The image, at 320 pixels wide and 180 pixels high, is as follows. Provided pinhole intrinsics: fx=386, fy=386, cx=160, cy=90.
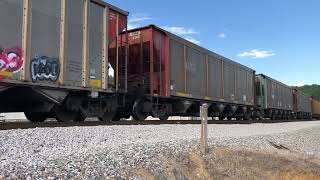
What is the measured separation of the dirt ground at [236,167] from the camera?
6.25 metres

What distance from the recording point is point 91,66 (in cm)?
1199

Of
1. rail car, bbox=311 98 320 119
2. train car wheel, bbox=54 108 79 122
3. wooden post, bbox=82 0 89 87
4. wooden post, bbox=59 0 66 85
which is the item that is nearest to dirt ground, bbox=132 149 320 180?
wooden post, bbox=59 0 66 85

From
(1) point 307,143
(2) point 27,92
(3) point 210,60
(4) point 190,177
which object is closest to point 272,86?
(3) point 210,60

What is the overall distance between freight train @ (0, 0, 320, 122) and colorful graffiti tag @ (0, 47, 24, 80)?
0.08 ft

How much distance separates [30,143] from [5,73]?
122 inches

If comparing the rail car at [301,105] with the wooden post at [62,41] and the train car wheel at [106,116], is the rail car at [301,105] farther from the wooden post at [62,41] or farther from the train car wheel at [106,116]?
the wooden post at [62,41]

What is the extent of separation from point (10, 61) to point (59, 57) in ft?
5.26

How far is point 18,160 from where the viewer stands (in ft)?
17.5

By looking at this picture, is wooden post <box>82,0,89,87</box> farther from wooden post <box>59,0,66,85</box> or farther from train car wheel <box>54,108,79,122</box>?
train car wheel <box>54,108,79,122</box>

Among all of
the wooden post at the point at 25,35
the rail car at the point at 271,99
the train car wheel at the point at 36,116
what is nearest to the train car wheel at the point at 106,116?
the train car wheel at the point at 36,116

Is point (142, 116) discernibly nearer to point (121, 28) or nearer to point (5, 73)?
point (121, 28)

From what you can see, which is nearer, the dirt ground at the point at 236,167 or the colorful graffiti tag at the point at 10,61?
the dirt ground at the point at 236,167

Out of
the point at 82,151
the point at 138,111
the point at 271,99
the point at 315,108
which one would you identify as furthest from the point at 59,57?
the point at 315,108

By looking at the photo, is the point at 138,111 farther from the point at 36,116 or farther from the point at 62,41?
the point at 62,41
